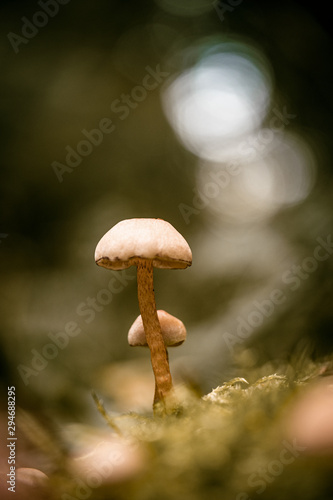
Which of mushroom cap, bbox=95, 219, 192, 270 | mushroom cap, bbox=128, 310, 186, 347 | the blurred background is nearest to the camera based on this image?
mushroom cap, bbox=95, 219, 192, 270

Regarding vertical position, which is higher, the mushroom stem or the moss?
the mushroom stem

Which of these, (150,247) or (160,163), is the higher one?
(160,163)

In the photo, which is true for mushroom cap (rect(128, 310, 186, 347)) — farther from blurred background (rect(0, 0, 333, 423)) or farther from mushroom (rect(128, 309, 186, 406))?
blurred background (rect(0, 0, 333, 423))

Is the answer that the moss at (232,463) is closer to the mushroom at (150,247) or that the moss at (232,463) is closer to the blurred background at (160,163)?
the mushroom at (150,247)

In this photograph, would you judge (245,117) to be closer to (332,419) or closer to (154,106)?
(154,106)

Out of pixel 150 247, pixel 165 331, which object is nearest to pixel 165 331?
pixel 165 331

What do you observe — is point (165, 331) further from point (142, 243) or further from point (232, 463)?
point (232, 463)

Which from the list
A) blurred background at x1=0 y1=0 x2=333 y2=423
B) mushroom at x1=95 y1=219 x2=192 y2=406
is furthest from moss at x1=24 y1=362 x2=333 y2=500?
blurred background at x1=0 y1=0 x2=333 y2=423
